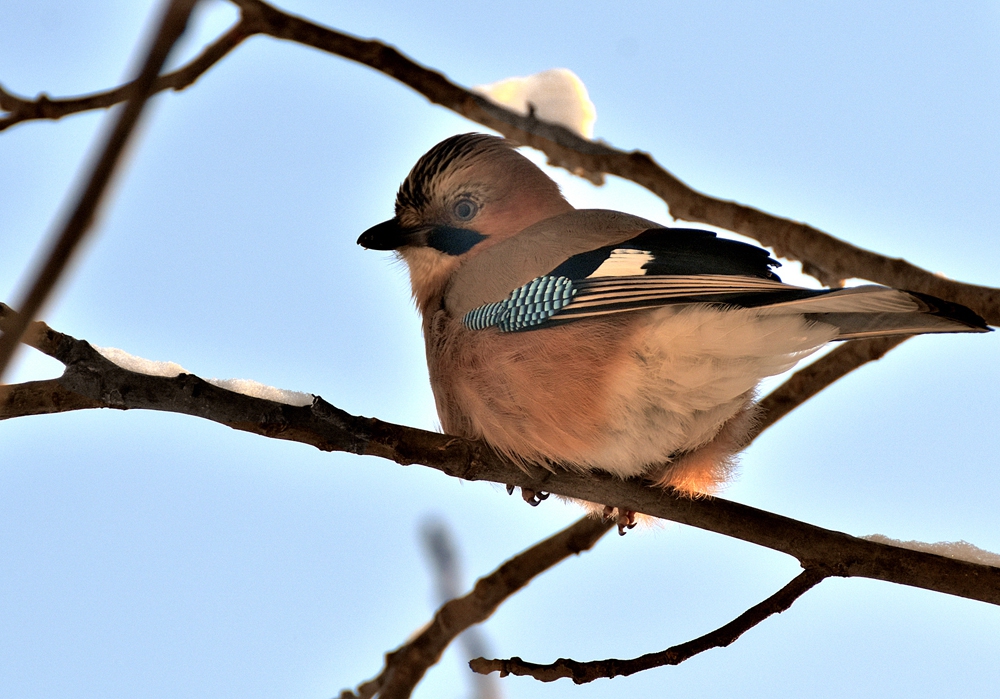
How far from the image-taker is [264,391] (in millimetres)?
2023

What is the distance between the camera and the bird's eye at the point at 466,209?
3090 millimetres

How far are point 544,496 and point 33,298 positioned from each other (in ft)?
6.85

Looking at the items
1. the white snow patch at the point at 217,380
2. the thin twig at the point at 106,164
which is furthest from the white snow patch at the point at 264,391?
the thin twig at the point at 106,164

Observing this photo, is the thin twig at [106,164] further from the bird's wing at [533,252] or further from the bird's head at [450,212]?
the bird's head at [450,212]

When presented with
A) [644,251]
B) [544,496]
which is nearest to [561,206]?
[644,251]

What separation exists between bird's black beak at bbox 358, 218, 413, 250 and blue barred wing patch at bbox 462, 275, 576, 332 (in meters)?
0.53

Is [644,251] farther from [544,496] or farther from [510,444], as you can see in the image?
[544,496]

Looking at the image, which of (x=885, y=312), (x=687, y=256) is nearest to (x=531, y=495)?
(x=687, y=256)

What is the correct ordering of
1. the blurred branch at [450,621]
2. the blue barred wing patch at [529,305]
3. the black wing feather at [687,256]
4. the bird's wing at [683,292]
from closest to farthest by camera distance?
the bird's wing at [683,292]
the black wing feather at [687,256]
the blue barred wing patch at [529,305]
the blurred branch at [450,621]

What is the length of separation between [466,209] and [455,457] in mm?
1117

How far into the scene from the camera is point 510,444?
8.20ft

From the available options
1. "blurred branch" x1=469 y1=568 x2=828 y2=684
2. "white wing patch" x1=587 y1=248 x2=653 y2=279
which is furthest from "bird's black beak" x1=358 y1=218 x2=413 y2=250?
"blurred branch" x1=469 y1=568 x2=828 y2=684

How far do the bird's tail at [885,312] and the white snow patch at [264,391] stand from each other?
1.04 metres

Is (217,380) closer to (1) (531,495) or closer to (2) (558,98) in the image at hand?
(1) (531,495)
